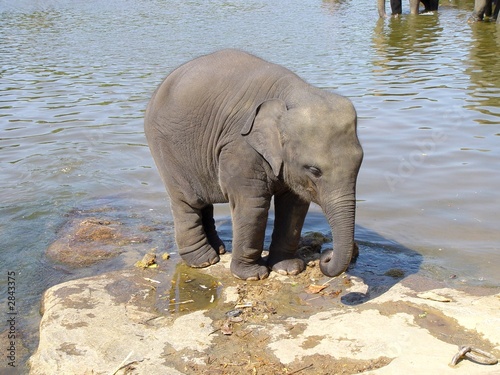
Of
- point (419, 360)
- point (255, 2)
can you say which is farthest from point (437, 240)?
point (255, 2)

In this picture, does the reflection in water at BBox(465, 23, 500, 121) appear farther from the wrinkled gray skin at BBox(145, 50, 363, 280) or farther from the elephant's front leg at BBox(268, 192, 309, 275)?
the wrinkled gray skin at BBox(145, 50, 363, 280)

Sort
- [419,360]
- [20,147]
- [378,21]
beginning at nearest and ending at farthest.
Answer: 1. [419,360]
2. [20,147]
3. [378,21]

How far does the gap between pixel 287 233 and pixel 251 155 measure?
33.5 inches

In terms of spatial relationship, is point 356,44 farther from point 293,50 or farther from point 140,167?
point 140,167

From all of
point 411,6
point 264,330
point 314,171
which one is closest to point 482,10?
point 411,6

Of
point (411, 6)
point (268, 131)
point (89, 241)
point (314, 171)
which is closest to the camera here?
point (314, 171)

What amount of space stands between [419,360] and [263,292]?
5.39 ft

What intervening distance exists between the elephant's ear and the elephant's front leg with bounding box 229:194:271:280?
1.35 feet

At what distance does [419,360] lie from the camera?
416cm

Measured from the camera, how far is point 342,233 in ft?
15.8

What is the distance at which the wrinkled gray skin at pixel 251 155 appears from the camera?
484 centimetres

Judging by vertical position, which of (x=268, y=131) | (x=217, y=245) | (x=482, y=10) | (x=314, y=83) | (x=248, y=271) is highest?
(x=268, y=131)

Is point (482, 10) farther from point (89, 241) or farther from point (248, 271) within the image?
point (248, 271)

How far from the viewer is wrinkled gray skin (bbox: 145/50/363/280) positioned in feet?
15.9
